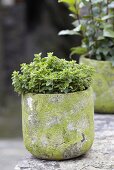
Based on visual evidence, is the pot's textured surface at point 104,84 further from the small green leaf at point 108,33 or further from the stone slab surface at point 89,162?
the stone slab surface at point 89,162

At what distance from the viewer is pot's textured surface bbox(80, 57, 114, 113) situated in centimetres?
278

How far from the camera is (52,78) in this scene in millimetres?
1966

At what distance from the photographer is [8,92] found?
783 centimetres

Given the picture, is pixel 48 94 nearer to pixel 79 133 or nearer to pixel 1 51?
pixel 79 133

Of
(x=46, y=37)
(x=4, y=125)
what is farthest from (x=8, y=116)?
(x=46, y=37)

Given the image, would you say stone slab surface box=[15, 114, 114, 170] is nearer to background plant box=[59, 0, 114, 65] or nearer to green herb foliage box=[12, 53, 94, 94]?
green herb foliage box=[12, 53, 94, 94]

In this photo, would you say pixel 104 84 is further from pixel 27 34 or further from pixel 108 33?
pixel 27 34

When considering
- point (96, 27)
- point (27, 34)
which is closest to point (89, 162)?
point (96, 27)

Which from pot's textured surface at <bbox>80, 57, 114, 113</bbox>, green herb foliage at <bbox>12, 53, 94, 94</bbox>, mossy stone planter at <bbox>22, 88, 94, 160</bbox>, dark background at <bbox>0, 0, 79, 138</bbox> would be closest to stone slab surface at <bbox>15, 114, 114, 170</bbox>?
mossy stone planter at <bbox>22, 88, 94, 160</bbox>

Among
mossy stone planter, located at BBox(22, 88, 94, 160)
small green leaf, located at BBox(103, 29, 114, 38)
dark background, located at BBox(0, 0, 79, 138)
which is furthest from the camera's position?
dark background, located at BBox(0, 0, 79, 138)

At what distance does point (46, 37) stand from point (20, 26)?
55 centimetres

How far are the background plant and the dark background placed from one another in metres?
4.62

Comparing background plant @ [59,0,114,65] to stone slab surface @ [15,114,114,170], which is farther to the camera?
background plant @ [59,0,114,65]

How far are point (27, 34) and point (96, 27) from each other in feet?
19.5
